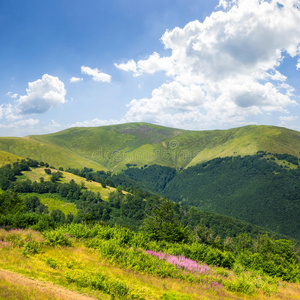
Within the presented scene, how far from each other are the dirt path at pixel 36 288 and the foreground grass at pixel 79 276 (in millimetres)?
44

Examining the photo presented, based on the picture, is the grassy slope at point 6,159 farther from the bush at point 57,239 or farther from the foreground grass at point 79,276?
the foreground grass at point 79,276

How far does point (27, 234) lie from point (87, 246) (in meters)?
6.28

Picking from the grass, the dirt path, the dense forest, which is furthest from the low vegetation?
the grass

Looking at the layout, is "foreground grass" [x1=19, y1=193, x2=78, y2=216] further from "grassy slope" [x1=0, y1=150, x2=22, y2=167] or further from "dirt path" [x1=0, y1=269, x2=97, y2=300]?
"dirt path" [x1=0, y1=269, x2=97, y2=300]

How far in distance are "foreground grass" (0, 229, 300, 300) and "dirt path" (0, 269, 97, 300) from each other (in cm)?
4

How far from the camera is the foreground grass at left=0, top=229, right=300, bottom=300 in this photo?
11.6 m

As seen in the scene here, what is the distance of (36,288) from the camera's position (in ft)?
34.8

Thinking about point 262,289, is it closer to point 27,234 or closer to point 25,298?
point 25,298

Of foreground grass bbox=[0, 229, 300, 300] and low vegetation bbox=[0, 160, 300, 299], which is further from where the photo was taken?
low vegetation bbox=[0, 160, 300, 299]

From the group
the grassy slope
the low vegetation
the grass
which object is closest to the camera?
the low vegetation

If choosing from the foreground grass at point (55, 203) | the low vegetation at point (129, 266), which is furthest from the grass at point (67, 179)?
the low vegetation at point (129, 266)

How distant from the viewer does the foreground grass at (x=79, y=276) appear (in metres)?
11.6

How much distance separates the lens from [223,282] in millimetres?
16734

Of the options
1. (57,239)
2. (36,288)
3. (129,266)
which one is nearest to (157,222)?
(57,239)
